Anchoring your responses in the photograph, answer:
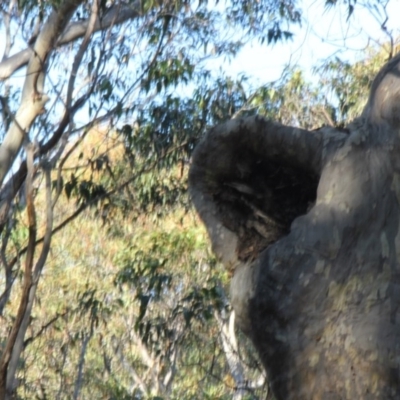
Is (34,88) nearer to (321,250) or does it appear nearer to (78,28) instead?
(78,28)

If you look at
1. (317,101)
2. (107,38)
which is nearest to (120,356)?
(317,101)

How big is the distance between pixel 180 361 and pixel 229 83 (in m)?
4.59

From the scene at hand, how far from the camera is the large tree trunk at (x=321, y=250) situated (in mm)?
2189

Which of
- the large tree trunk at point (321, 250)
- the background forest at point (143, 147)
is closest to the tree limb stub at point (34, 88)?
the background forest at point (143, 147)

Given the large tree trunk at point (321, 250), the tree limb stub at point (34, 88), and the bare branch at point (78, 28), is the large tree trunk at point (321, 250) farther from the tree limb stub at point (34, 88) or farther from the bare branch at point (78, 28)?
the bare branch at point (78, 28)

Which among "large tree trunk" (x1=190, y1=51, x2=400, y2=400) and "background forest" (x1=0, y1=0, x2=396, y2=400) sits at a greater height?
"background forest" (x1=0, y1=0, x2=396, y2=400)

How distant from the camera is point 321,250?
2.31 metres

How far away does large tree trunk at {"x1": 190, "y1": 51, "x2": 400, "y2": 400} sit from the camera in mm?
2189

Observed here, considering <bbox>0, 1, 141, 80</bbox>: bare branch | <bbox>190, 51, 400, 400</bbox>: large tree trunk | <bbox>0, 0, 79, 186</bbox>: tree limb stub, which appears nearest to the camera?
<bbox>190, 51, 400, 400</bbox>: large tree trunk

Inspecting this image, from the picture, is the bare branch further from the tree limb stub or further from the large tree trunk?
the large tree trunk

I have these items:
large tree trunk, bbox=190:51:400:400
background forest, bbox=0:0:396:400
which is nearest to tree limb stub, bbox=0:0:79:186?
background forest, bbox=0:0:396:400

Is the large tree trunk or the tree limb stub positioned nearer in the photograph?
the large tree trunk

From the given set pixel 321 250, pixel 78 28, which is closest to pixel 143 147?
pixel 78 28

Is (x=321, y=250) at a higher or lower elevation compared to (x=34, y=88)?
lower
